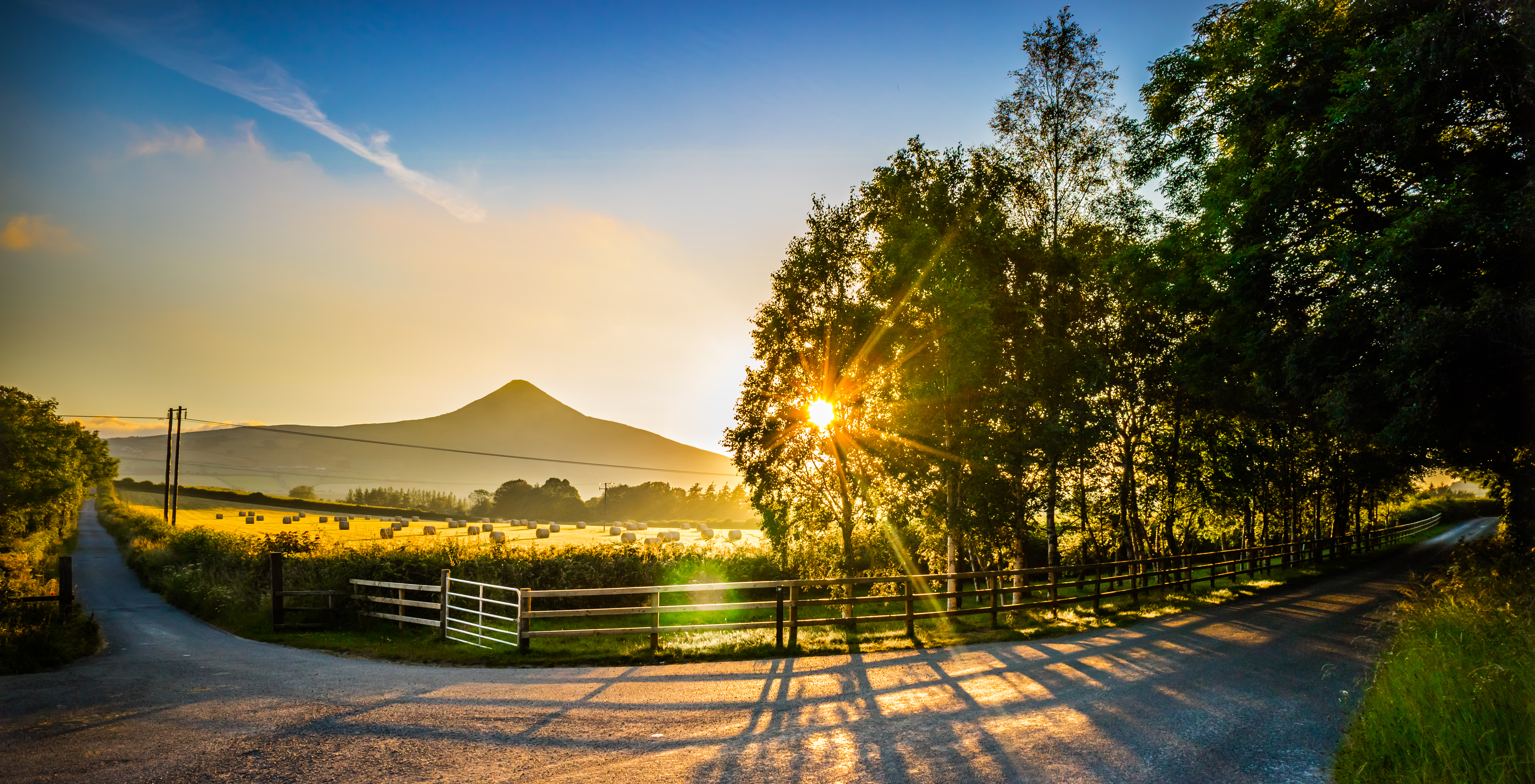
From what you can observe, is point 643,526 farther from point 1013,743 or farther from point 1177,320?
point 1013,743

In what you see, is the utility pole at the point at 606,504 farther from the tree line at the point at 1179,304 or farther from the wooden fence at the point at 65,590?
the wooden fence at the point at 65,590

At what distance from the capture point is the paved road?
248 inches

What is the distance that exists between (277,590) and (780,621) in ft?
39.0

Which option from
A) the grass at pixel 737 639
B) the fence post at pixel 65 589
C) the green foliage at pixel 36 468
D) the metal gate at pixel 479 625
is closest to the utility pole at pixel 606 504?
the green foliage at pixel 36 468

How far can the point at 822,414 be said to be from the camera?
876 inches

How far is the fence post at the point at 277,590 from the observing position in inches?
639

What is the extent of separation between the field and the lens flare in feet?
44.9

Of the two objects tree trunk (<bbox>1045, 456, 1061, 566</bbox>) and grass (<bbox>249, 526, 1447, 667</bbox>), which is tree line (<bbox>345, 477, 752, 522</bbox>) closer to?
tree trunk (<bbox>1045, 456, 1061, 566</bbox>)

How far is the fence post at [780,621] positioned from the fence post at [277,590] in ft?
37.8

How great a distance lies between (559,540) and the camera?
51188 millimetres

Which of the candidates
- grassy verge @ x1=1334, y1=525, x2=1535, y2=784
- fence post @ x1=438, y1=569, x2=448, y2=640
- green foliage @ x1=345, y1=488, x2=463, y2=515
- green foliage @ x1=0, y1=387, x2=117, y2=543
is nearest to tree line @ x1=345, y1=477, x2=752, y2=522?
green foliage @ x1=345, y1=488, x2=463, y2=515

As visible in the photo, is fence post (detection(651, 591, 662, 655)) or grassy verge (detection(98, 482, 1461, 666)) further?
grassy verge (detection(98, 482, 1461, 666))

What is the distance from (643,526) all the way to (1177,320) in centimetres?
6097

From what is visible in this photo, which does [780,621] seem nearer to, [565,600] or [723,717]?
[723,717]
